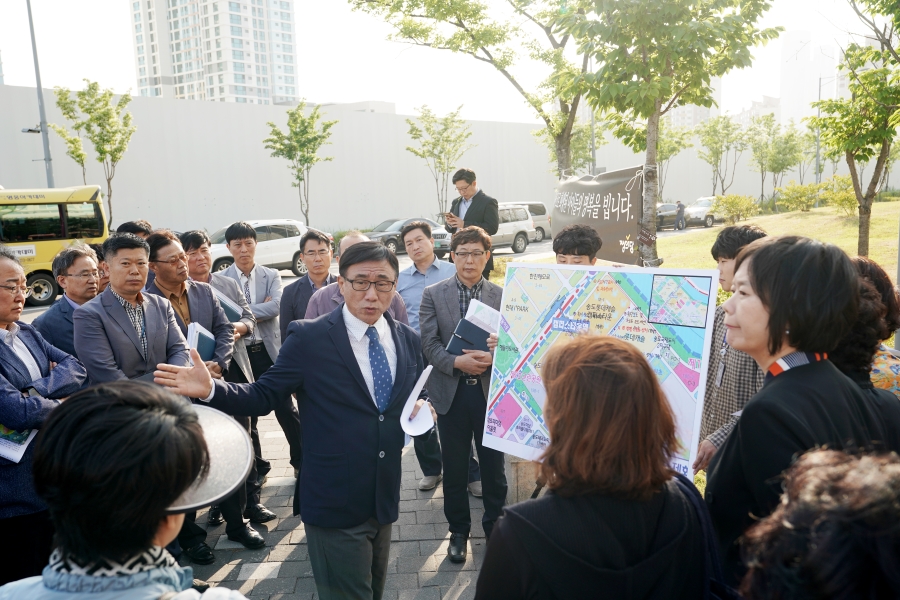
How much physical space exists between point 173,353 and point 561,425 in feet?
8.72

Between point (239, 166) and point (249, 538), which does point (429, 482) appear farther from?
point (239, 166)

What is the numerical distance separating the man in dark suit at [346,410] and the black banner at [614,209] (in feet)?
11.1

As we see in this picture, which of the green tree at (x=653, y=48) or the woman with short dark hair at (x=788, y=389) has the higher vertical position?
the green tree at (x=653, y=48)

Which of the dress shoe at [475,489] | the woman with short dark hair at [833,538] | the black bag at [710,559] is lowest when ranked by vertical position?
the dress shoe at [475,489]

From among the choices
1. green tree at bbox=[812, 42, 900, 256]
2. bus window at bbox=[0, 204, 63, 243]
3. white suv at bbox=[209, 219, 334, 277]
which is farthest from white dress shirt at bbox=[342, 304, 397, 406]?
white suv at bbox=[209, 219, 334, 277]

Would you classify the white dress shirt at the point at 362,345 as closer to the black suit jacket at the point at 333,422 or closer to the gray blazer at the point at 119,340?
the black suit jacket at the point at 333,422

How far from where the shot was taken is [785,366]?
1736 mm

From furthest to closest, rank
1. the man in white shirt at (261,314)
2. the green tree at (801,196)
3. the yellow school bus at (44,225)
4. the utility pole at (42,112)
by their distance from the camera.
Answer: the green tree at (801,196), the utility pole at (42,112), the yellow school bus at (44,225), the man in white shirt at (261,314)

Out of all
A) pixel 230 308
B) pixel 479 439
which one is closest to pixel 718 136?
pixel 479 439

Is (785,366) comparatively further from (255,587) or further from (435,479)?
(435,479)

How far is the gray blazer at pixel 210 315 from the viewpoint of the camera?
4.02 meters

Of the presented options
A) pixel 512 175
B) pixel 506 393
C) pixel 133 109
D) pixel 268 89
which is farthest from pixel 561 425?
pixel 268 89

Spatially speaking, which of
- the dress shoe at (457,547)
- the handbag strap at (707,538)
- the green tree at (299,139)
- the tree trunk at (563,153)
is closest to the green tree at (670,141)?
the green tree at (299,139)

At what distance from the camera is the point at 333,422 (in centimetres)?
262
